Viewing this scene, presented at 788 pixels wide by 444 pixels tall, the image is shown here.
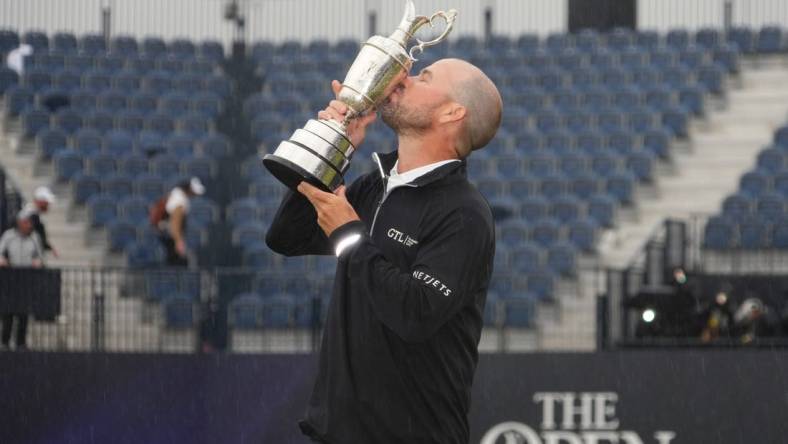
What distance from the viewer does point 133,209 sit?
1592 centimetres

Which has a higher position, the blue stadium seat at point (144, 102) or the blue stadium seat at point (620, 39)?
the blue stadium seat at point (620, 39)

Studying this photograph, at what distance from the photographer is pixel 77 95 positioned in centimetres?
1916

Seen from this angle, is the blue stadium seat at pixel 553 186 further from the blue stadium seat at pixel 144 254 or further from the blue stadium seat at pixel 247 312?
the blue stadium seat at pixel 247 312

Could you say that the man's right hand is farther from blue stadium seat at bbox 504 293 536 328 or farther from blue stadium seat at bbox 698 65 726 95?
blue stadium seat at bbox 698 65 726 95

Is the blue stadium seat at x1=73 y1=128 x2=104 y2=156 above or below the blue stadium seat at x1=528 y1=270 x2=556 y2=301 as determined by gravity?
above

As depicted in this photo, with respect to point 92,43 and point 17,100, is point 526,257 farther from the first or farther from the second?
point 92,43

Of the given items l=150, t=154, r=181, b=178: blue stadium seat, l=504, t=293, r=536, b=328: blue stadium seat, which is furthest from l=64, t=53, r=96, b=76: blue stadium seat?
l=504, t=293, r=536, b=328: blue stadium seat

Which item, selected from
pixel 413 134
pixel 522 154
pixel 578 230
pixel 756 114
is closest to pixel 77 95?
pixel 522 154

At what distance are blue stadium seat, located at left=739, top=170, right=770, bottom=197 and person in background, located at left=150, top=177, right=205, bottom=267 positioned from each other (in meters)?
6.54

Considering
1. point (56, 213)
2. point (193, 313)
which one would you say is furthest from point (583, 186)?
point (56, 213)

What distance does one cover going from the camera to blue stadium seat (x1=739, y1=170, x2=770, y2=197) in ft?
51.9

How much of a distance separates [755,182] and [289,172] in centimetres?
1310

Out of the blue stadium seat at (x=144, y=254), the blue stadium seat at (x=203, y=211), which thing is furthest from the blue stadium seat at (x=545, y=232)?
the blue stadium seat at (x=144, y=254)

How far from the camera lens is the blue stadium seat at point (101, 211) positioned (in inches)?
622
